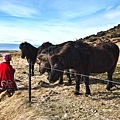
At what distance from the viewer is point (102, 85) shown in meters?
8.73

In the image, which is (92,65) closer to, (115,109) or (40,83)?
(115,109)

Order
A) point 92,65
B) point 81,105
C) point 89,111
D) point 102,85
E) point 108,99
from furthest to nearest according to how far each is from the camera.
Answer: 1. point 102,85
2. point 92,65
3. point 108,99
4. point 81,105
5. point 89,111

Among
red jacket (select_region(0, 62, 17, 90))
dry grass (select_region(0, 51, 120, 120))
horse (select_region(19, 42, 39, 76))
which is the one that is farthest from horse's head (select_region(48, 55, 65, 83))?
horse (select_region(19, 42, 39, 76))

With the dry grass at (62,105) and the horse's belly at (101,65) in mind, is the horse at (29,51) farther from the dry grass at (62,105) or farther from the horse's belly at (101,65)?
the horse's belly at (101,65)

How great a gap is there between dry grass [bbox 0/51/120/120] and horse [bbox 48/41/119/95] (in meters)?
0.48

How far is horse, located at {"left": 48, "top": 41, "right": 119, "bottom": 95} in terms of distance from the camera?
699 cm

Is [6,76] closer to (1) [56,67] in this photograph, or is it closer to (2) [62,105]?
(1) [56,67]

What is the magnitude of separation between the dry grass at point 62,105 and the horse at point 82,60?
1.57 ft

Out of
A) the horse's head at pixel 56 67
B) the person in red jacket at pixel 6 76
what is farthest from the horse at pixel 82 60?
the person in red jacket at pixel 6 76

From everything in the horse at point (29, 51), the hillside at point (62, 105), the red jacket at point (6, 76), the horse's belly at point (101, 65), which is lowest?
the hillside at point (62, 105)

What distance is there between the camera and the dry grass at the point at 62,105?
18.8 feet

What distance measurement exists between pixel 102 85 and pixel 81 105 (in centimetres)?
249

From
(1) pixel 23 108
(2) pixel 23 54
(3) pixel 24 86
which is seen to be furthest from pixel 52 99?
(2) pixel 23 54

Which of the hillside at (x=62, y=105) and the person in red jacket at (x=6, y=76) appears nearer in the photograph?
the hillside at (x=62, y=105)
